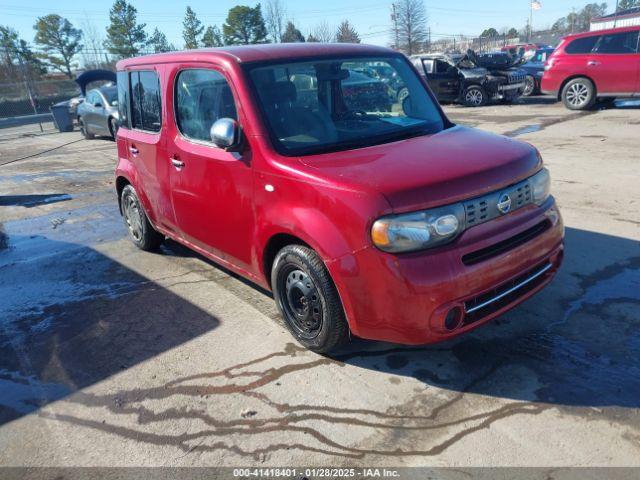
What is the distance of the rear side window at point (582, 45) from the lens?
12820 millimetres

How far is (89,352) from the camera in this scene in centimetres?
369

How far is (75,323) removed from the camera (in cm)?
414

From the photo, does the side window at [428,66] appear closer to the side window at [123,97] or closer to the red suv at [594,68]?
the red suv at [594,68]

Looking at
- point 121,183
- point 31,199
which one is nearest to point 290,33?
point 31,199

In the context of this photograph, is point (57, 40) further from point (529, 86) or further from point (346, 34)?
point (529, 86)

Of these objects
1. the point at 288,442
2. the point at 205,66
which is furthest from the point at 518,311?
the point at 205,66

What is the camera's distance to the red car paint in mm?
12352

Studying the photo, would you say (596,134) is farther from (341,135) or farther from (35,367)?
(35,367)

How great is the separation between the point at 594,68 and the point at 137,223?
1220cm

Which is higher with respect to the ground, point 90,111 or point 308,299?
point 90,111

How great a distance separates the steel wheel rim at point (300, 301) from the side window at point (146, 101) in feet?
6.62

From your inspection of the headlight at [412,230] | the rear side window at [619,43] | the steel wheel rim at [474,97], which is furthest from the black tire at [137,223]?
the steel wheel rim at [474,97]

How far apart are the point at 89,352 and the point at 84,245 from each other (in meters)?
2.69

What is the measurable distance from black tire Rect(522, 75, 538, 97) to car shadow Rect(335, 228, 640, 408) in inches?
609
